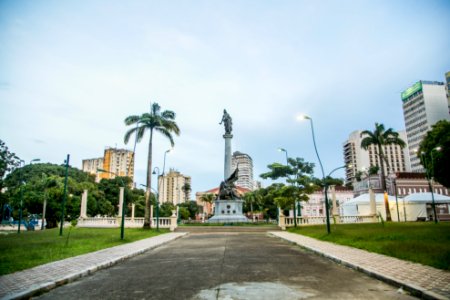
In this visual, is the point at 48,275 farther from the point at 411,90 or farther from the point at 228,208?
the point at 411,90

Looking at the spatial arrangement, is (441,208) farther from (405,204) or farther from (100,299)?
(100,299)

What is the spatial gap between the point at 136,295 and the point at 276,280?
2988 mm

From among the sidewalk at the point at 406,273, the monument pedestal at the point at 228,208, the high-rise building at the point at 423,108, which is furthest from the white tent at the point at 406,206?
the high-rise building at the point at 423,108

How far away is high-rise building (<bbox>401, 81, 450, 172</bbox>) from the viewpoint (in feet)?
358

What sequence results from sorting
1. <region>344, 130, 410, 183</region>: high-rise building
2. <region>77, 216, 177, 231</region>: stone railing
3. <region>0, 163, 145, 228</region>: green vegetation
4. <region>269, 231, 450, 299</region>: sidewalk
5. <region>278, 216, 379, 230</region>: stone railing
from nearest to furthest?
<region>269, 231, 450, 299</region>: sidewalk
<region>278, 216, 379, 230</region>: stone railing
<region>77, 216, 177, 231</region>: stone railing
<region>0, 163, 145, 228</region>: green vegetation
<region>344, 130, 410, 183</region>: high-rise building

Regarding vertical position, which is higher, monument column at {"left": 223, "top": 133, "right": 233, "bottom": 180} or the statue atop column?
the statue atop column

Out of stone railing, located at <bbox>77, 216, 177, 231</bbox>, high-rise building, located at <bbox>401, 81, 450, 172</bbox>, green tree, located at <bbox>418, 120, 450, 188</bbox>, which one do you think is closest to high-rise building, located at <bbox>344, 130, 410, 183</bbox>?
high-rise building, located at <bbox>401, 81, 450, 172</bbox>

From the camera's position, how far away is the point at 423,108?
110562 millimetres

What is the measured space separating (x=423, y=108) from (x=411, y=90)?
34.4 feet

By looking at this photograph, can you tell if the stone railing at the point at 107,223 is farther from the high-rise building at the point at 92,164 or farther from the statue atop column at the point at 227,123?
the high-rise building at the point at 92,164

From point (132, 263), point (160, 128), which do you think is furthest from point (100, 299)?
point (160, 128)

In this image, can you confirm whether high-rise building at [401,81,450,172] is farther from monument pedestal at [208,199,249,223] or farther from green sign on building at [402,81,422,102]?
monument pedestal at [208,199,249,223]

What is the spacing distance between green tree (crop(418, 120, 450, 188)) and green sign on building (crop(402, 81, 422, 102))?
297ft

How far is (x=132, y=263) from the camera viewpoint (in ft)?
32.6
